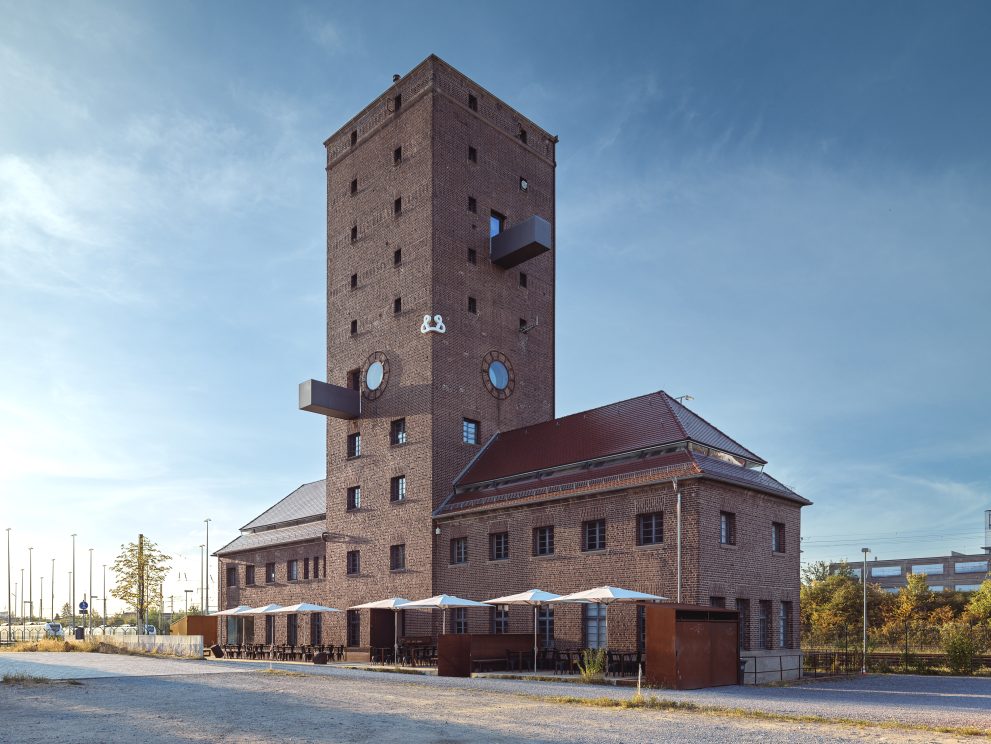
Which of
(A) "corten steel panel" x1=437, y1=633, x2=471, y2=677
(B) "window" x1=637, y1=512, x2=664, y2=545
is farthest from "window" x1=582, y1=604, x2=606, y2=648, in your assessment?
(A) "corten steel panel" x1=437, y1=633, x2=471, y2=677

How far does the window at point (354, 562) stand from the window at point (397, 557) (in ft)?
8.37

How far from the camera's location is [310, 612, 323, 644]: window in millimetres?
45031

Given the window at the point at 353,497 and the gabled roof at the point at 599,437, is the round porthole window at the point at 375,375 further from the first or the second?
the gabled roof at the point at 599,437

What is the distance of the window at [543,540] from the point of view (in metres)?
33.5

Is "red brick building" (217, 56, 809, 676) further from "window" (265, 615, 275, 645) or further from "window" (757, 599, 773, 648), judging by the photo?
"window" (265, 615, 275, 645)

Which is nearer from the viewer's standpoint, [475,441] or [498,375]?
[475,441]

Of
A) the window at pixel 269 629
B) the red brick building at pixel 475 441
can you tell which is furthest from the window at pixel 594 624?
the window at pixel 269 629

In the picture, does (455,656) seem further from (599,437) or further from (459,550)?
(599,437)

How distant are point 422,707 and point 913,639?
36519 millimetres

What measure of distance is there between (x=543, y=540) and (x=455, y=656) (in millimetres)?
6614

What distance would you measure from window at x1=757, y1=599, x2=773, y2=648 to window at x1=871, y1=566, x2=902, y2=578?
85469 millimetres

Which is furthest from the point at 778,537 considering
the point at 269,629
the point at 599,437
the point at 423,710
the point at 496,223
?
the point at 269,629

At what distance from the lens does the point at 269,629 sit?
48438mm

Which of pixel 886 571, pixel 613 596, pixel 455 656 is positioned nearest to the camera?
pixel 613 596
